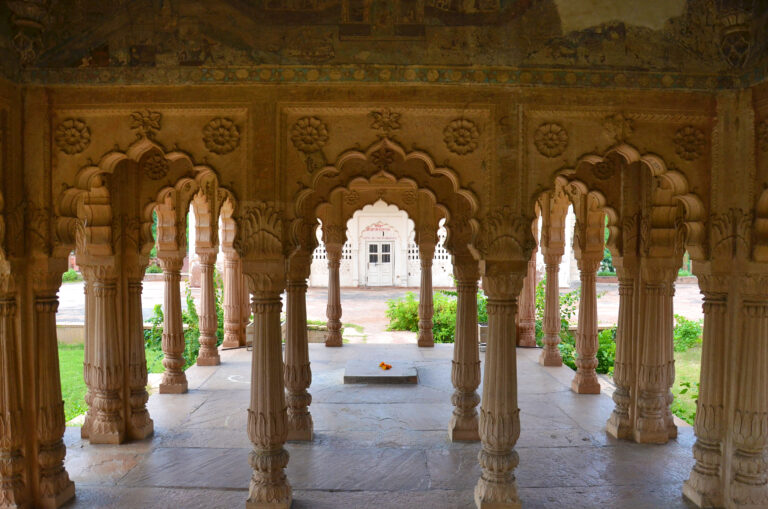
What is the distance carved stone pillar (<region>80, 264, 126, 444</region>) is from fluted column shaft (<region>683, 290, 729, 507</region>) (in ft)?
23.5

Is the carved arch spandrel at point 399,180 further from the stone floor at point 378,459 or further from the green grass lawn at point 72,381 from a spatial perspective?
the green grass lawn at point 72,381

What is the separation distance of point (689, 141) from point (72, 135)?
6241 millimetres

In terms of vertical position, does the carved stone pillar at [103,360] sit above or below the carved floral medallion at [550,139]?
below

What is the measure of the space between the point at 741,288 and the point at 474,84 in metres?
3.37

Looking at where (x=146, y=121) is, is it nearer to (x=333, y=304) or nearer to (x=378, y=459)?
(x=378, y=459)

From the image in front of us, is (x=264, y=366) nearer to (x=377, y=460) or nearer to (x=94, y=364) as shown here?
(x=377, y=460)

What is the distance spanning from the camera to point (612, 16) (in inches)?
220

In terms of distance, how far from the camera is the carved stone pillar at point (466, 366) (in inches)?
321

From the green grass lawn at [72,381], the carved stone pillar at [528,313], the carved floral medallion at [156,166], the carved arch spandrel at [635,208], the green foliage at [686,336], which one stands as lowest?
the green grass lawn at [72,381]

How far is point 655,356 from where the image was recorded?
25.4ft

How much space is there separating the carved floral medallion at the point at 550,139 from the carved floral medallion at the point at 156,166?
4908 mm

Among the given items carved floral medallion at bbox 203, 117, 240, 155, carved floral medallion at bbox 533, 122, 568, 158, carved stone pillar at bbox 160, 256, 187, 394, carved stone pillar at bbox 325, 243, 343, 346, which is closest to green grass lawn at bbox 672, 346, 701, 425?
carved floral medallion at bbox 533, 122, 568, 158

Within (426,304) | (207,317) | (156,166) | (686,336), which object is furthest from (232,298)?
(686,336)

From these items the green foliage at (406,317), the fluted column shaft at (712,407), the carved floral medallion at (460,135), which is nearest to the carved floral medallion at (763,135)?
the fluted column shaft at (712,407)
